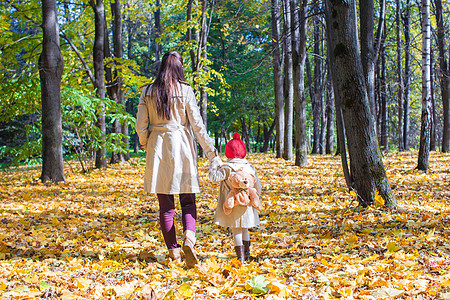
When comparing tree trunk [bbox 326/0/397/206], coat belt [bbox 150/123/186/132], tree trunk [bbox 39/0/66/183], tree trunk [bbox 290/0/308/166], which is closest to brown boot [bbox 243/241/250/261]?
coat belt [bbox 150/123/186/132]

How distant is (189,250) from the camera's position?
3373mm

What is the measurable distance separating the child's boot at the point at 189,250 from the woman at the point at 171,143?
1cm

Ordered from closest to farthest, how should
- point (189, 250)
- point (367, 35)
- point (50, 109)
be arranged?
point (189, 250) < point (367, 35) < point (50, 109)

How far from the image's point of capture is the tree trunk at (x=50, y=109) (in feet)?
29.0

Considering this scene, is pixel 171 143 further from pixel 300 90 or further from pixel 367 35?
pixel 300 90

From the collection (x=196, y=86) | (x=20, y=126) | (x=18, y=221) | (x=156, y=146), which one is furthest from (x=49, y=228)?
(x=20, y=126)

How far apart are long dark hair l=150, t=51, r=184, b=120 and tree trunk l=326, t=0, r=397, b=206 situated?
2.91 metres

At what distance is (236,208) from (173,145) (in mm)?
865

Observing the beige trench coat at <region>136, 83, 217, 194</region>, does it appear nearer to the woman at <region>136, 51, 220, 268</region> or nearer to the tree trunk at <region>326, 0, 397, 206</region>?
the woman at <region>136, 51, 220, 268</region>

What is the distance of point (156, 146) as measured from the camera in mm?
3602

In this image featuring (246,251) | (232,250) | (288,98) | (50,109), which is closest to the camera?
(246,251)

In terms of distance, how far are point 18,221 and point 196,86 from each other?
1084 cm

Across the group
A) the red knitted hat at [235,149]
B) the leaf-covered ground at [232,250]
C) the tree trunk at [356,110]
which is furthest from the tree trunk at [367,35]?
the red knitted hat at [235,149]

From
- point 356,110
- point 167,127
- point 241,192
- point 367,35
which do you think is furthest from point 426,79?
point 167,127
